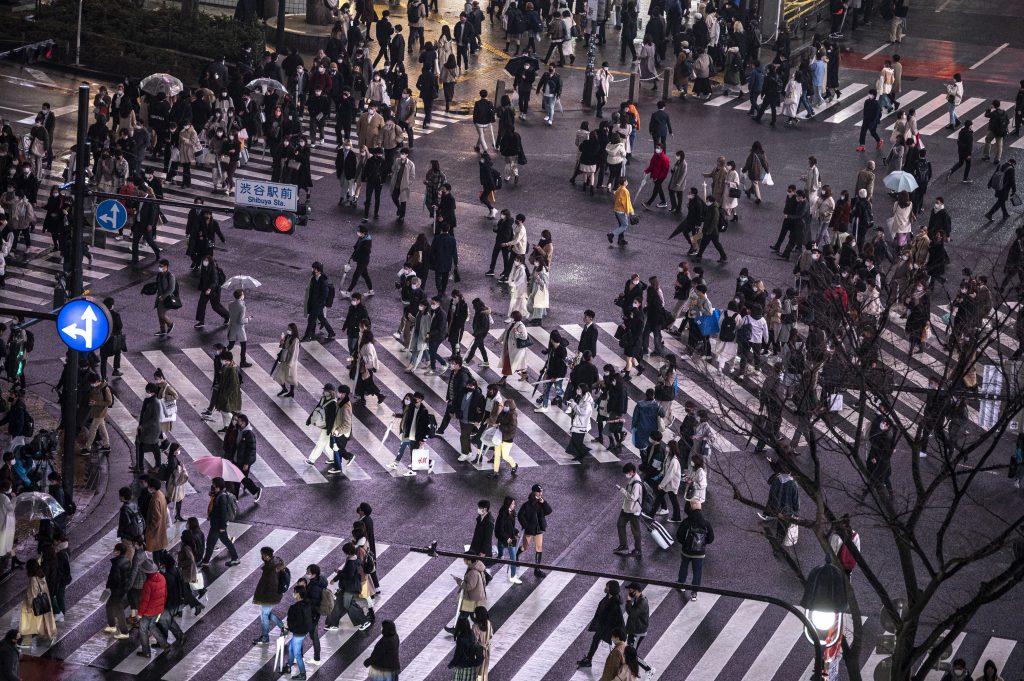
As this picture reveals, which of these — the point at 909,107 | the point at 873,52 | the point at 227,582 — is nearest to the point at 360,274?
the point at 227,582

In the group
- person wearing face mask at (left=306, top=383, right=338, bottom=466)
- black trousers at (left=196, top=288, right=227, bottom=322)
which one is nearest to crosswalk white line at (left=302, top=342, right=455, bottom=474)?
black trousers at (left=196, top=288, right=227, bottom=322)

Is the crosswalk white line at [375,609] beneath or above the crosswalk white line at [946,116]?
beneath

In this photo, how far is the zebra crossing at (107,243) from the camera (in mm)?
33312

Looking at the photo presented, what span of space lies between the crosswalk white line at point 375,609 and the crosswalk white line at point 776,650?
4630 mm

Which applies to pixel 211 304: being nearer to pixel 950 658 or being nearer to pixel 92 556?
pixel 92 556

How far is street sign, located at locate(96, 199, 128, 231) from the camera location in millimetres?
28000

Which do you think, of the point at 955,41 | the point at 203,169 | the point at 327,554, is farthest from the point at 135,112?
the point at 955,41

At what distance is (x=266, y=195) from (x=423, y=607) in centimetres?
806

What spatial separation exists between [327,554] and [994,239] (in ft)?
64.4

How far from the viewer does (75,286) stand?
2445cm

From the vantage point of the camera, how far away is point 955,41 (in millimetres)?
55562

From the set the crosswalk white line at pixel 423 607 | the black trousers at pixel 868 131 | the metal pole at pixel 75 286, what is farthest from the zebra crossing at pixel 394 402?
the black trousers at pixel 868 131

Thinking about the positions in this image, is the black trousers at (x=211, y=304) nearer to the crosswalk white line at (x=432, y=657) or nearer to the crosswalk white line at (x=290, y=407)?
the crosswalk white line at (x=290, y=407)

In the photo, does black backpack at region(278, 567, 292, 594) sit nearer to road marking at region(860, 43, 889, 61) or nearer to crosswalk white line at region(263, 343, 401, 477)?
crosswalk white line at region(263, 343, 401, 477)
